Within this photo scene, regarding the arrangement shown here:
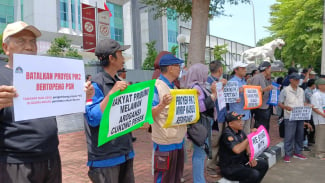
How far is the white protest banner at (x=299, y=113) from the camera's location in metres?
6.04

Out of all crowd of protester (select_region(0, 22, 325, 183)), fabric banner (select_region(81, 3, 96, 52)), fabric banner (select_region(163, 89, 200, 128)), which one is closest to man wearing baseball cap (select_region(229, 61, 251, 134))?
crowd of protester (select_region(0, 22, 325, 183))

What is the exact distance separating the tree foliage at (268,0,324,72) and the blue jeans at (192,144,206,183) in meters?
13.4

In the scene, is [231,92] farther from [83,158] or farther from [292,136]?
[83,158]

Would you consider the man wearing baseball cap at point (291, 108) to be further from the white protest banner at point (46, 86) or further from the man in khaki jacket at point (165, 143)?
the white protest banner at point (46, 86)

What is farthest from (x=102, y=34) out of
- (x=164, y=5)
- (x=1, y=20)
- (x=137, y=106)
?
(x=1, y=20)

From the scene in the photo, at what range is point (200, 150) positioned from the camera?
381 cm

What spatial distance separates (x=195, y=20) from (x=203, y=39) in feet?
1.88

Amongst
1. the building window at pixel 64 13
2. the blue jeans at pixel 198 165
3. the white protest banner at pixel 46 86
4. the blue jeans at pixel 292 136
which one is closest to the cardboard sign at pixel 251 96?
the blue jeans at pixel 292 136

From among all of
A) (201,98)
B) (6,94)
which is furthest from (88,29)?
(6,94)

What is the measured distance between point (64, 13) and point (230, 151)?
38558 millimetres

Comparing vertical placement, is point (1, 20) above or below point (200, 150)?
above

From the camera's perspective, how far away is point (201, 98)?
375cm

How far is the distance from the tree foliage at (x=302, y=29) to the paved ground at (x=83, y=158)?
27.5 feet

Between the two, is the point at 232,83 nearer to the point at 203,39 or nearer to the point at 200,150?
the point at 200,150
